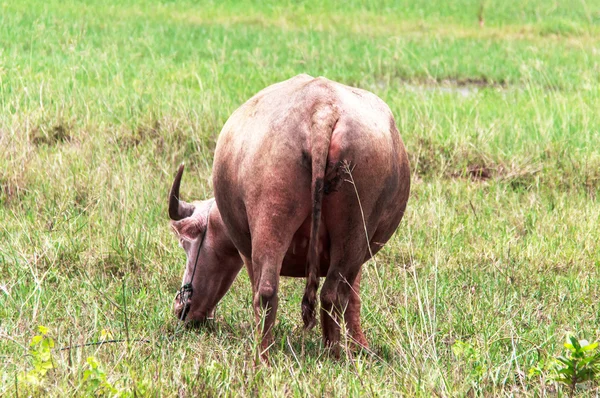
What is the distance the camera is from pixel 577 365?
3.40 m

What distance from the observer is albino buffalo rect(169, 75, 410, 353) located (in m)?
3.82

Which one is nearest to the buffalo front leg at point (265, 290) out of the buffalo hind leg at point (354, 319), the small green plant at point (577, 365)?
the buffalo hind leg at point (354, 319)

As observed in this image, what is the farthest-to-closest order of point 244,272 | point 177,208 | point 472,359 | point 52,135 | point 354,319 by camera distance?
point 52,135 < point 244,272 < point 177,208 < point 354,319 < point 472,359

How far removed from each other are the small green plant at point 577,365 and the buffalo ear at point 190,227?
2.42 meters

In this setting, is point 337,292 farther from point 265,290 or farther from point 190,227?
point 190,227

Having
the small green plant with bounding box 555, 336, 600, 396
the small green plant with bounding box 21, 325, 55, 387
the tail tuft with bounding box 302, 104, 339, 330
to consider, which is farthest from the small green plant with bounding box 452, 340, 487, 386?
the small green plant with bounding box 21, 325, 55, 387

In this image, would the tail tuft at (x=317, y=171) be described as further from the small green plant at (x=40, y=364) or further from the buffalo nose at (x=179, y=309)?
the buffalo nose at (x=179, y=309)

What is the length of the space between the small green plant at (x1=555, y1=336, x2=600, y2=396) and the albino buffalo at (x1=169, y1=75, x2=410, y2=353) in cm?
102

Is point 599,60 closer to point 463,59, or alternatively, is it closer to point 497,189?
point 463,59

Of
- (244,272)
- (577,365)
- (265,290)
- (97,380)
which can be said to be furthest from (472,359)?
(244,272)

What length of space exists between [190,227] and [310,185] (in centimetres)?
154

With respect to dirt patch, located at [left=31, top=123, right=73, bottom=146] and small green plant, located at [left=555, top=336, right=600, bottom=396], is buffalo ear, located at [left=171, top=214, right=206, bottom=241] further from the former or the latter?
dirt patch, located at [left=31, top=123, right=73, bottom=146]

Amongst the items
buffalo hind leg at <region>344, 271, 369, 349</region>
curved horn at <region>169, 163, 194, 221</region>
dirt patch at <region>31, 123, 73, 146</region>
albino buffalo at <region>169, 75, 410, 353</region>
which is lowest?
dirt patch at <region>31, 123, 73, 146</region>

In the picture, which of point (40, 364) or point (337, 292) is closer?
point (40, 364)
